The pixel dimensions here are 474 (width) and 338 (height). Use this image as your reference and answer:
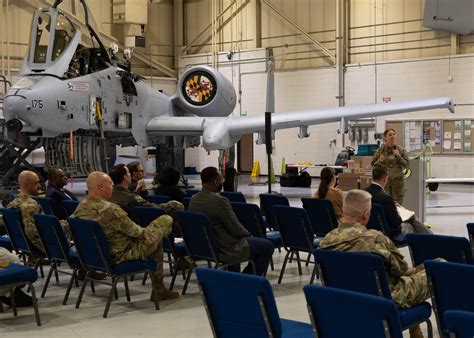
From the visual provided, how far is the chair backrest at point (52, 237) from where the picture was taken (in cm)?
572

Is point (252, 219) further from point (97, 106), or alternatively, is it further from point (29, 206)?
point (97, 106)

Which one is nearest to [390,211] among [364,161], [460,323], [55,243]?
[55,243]

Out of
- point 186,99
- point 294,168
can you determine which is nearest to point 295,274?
point 186,99

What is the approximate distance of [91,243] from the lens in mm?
5422

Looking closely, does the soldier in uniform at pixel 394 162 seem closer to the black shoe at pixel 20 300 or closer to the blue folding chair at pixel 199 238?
the blue folding chair at pixel 199 238

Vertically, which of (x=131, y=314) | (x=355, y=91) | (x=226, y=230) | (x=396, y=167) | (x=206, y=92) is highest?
(x=355, y=91)

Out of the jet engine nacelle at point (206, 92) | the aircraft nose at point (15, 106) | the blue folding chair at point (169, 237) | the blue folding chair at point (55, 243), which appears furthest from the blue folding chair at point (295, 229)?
the jet engine nacelle at point (206, 92)

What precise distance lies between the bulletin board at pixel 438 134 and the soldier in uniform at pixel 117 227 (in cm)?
1466

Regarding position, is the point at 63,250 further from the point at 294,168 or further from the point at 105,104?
the point at 294,168

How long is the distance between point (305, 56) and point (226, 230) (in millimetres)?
18280

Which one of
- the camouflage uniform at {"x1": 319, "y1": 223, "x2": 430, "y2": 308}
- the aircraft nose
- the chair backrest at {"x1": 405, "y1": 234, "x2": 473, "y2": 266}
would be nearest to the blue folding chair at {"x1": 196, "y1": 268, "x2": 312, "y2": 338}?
the camouflage uniform at {"x1": 319, "y1": 223, "x2": 430, "y2": 308}

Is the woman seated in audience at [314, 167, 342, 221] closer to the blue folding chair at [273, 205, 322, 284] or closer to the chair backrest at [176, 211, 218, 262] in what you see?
the blue folding chair at [273, 205, 322, 284]

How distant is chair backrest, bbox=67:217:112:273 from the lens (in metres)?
5.25

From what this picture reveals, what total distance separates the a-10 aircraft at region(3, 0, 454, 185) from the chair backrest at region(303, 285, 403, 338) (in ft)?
34.2
